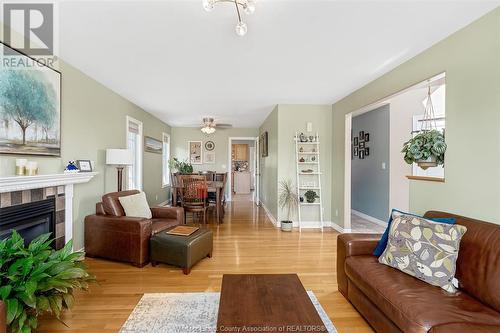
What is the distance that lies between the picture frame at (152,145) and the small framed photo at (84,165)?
2348mm

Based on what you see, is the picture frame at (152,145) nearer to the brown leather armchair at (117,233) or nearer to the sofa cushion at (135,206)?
the sofa cushion at (135,206)

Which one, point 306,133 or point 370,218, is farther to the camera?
point 370,218

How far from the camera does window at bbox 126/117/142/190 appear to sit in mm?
4991

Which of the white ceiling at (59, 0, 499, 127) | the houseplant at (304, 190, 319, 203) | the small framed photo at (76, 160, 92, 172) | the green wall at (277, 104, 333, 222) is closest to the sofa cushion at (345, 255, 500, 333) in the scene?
the white ceiling at (59, 0, 499, 127)

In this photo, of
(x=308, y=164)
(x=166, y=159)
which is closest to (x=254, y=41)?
(x=308, y=164)

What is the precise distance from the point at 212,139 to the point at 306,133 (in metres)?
3.89

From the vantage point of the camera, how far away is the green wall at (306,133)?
15.9 feet

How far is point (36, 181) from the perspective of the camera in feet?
7.45

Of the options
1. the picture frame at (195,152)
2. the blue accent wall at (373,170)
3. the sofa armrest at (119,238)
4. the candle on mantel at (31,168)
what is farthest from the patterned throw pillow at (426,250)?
the picture frame at (195,152)

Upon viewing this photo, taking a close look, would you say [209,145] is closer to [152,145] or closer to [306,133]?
[152,145]

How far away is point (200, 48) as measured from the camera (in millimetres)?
2508

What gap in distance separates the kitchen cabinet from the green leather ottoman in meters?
8.83

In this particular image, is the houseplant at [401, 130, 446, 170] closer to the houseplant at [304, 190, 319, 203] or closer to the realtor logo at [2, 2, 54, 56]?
the houseplant at [304, 190, 319, 203]

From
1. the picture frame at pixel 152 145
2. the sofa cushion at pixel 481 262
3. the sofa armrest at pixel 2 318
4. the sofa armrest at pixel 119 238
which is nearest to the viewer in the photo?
the sofa armrest at pixel 2 318
